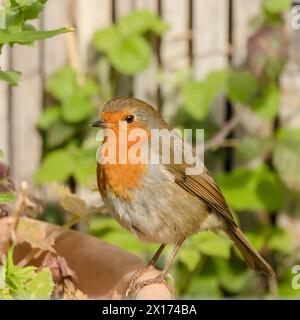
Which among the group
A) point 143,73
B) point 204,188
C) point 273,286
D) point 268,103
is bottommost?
point 273,286

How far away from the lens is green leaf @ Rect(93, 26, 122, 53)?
167 inches

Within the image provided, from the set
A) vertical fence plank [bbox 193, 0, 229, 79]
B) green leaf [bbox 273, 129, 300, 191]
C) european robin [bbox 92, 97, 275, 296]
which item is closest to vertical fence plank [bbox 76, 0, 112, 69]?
vertical fence plank [bbox 193, 0, 229, 79]

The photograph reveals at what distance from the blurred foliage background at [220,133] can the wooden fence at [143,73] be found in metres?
0.05

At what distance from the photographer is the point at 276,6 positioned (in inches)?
162

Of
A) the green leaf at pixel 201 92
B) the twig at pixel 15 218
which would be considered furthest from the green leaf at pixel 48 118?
the twig at pixel 15 218

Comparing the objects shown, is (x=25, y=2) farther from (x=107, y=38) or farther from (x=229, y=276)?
(x=229, y=276)

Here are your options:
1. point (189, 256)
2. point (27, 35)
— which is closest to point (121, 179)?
point (27, 35)

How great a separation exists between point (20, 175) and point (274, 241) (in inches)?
45.7

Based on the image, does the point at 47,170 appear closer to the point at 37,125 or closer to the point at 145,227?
the point at 37,125

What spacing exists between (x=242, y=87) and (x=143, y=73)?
48 centimetres

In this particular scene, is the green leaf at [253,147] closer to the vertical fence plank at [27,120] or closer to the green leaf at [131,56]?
the green leaf at [131,56]

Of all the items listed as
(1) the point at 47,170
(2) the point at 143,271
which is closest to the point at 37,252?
(2) the point at 143,271

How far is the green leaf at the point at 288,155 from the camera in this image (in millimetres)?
4090

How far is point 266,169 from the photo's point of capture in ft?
13.9
